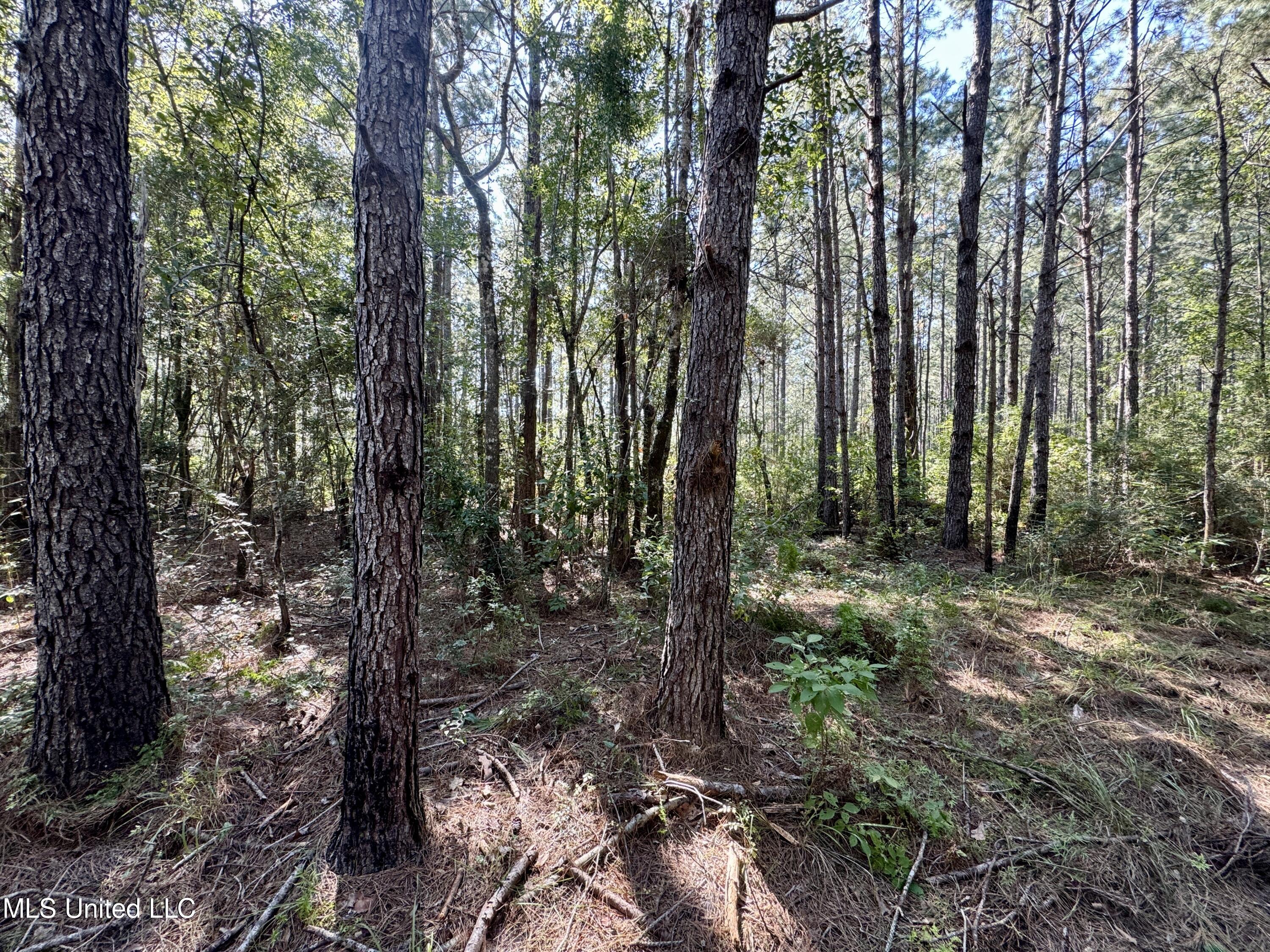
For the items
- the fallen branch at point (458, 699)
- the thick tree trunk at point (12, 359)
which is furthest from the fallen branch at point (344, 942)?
the thick tree trunk at point (12, 359)

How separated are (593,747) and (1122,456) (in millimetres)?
9908

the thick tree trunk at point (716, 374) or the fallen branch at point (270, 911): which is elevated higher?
the thick tree trunk at point (716, 374)

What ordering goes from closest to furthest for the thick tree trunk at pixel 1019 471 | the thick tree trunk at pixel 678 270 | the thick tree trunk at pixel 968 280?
the thick tree trunk at pixel 678 270 < the thick tree trunk at pixel 1019 471 < the thick tree trunk at pixel 968 280

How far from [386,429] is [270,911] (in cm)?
199

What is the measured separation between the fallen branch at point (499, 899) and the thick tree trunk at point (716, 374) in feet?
3.30

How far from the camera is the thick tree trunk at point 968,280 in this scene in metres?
6.84

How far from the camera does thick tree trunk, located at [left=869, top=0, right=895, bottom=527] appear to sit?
7.20m

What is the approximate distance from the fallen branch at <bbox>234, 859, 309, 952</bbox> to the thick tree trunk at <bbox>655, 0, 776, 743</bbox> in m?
1.85

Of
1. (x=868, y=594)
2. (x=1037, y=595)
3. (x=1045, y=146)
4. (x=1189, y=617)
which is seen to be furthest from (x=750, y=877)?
(x=1045, y=146)

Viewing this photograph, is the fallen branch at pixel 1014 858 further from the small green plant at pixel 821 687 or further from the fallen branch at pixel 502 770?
the fallen branch at pixel 502 770

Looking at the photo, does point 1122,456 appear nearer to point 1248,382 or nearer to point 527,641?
point 1248,382

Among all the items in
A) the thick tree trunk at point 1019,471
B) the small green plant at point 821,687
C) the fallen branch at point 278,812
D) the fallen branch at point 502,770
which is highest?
the thick tree trunk at point 1019,471

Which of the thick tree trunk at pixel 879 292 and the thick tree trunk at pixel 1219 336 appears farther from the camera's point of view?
the thick tree trunk at pixel 879 292

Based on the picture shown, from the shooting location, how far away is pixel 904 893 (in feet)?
6.72
